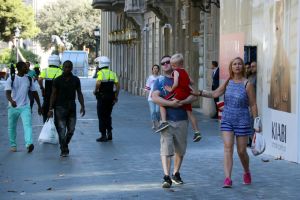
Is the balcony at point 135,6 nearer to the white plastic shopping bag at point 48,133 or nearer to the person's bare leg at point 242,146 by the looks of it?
the white plastic shopping bag at point 48,133

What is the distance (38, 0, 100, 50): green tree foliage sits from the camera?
102 meters

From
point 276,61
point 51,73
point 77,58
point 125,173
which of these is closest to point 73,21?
point 77,58

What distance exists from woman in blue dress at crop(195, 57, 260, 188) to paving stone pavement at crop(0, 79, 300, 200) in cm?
46

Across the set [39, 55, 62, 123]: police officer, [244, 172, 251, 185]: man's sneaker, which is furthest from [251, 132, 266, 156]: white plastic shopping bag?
[39, 55, 62, 123]: police officer

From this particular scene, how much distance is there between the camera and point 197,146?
1686 cm

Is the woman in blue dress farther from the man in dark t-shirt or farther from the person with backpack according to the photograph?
the person with backpack

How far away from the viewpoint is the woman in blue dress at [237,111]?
10.8 m

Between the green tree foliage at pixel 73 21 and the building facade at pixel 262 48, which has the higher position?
the green tree foliage at pixel 73 21

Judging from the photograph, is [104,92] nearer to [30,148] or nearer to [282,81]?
[30,148]

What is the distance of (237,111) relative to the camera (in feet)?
35.3

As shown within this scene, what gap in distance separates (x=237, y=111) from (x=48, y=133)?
659 cm

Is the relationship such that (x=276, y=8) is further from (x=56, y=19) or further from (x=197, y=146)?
(x=56, y=19)

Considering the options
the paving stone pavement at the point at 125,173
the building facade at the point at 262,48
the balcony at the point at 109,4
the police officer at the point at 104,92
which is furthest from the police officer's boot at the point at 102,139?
the balcony at the point at 109,4

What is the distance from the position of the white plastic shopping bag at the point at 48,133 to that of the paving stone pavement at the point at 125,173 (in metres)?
0.19
